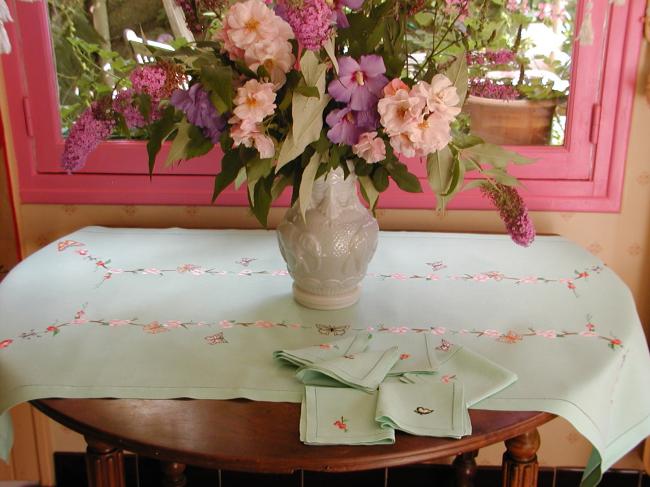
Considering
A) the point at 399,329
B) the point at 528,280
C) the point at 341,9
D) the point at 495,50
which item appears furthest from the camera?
the point at 495,50

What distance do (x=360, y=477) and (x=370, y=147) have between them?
126 centimetres

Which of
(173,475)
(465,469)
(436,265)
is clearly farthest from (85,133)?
(465,469)

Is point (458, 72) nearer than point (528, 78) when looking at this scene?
Yes

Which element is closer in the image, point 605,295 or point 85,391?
point 85,391

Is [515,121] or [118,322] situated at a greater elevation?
[515,121]

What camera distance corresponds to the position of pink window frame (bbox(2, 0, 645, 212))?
1.73 meters

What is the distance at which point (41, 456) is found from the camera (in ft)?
6.70

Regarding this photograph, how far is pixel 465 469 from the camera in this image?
6.02 ft

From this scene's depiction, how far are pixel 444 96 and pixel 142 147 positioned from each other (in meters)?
1.05

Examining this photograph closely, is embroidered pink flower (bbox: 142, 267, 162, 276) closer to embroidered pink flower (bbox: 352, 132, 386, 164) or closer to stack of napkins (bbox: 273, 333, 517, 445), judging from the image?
stack of napkins (bbox: 273, 333, 517, 445)

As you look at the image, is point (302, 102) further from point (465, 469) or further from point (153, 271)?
point (465, 469)

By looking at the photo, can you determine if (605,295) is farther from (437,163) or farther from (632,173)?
(632,173)

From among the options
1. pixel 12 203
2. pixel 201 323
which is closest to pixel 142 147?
pixel 12 203

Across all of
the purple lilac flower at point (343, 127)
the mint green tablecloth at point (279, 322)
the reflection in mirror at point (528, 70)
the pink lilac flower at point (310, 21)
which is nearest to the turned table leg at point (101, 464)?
the mint green tablecloth at point (279, 322)
